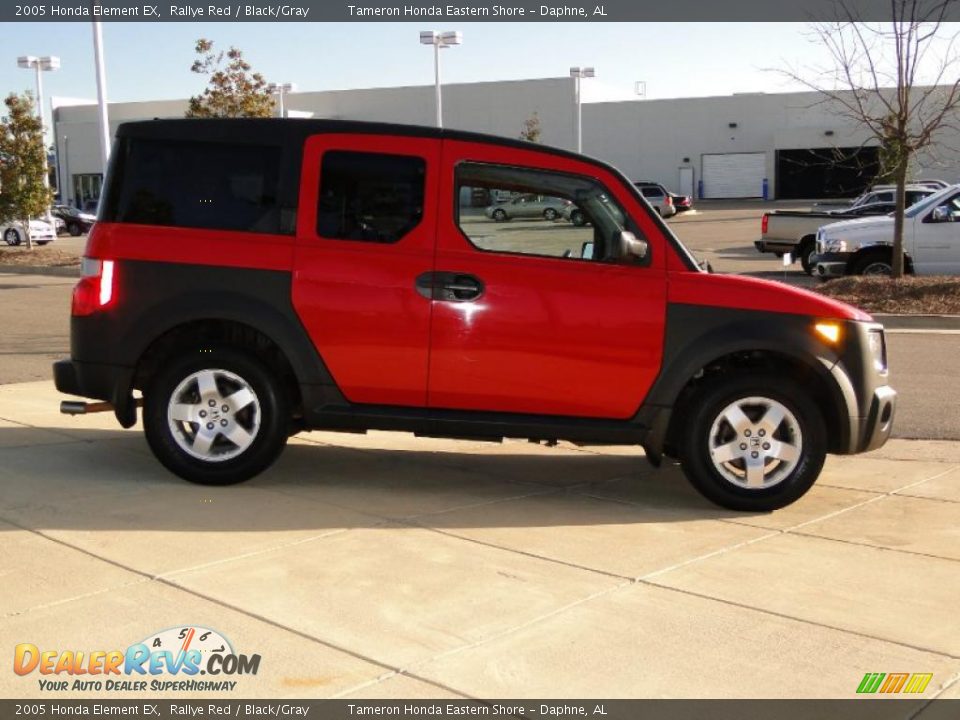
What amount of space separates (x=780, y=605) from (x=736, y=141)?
67.9 m

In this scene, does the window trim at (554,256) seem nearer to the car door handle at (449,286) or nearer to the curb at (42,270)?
the car door handle at (449,286)

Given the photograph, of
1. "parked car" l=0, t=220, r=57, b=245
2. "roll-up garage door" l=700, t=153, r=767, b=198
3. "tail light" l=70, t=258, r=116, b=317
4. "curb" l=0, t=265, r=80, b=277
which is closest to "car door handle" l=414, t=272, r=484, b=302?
"tail light" l=70, t=258, r=116, b=317

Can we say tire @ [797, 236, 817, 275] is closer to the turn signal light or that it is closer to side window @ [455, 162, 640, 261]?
the turn signal light

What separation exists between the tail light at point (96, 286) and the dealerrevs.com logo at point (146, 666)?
2646 millimetres

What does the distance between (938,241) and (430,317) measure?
46.8 feet

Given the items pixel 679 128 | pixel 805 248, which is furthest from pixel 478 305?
pixel 679 128

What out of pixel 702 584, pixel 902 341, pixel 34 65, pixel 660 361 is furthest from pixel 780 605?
pixel 34 65

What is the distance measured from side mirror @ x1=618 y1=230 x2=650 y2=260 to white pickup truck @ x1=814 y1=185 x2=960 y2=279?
1329 centimetres

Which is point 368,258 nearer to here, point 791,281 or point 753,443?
point 753,443

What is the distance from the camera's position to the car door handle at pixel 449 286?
6035 mm

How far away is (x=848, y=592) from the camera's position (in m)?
4.84

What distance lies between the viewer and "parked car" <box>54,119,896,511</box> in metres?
6.04

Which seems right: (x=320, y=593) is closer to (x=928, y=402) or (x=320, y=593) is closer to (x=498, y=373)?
(x=498, y=373)
